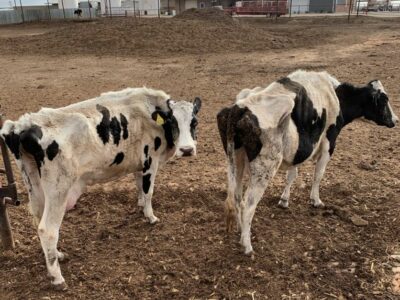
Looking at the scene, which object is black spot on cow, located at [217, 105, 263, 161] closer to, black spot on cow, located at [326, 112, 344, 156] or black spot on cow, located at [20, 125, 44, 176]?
black spot on cow, located at [326, 112, 344, 156]

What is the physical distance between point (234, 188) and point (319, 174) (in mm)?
1630

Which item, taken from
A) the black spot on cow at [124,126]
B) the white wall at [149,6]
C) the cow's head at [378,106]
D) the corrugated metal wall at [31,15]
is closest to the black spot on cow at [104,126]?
the black spot on cow at [124,126]

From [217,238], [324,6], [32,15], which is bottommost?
[217,238]

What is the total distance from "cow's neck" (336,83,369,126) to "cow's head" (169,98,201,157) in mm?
2150

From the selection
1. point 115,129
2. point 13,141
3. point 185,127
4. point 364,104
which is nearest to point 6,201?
point 13,141

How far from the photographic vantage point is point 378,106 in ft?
20.2

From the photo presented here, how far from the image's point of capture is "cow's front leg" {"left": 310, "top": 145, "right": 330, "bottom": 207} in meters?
5.79

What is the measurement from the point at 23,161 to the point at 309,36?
25.6 meters

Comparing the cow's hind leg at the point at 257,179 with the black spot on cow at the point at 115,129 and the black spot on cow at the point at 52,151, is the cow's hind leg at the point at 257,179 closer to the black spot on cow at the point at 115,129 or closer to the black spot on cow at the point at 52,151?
the black spot on cow at the point at 115,129

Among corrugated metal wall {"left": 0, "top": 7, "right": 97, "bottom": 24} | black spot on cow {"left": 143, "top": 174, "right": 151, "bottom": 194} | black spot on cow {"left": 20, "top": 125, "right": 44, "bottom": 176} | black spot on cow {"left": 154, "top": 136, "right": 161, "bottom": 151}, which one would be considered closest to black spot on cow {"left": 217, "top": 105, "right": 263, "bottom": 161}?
black spot on cow {"left": 154, "top": 136, "right": 161, "bottom": 151}

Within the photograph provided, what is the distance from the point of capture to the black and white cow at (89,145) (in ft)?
13.4

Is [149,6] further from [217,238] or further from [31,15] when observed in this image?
[217,238]

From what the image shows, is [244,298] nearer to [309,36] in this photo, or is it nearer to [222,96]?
[222,96]

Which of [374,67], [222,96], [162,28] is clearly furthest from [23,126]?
[162,28]
